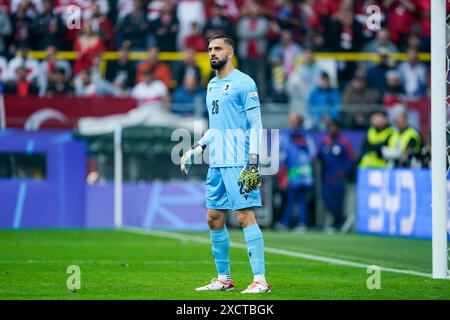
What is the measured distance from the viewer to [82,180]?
75.4ft

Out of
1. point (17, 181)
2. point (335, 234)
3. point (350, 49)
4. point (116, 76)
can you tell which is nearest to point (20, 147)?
point (17, 181)

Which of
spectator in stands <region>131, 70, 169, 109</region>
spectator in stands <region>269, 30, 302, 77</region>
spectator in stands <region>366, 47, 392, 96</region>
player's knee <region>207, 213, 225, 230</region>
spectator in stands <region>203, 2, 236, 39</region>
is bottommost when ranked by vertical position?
player's knee <region>207, 213, 225, 230</region>

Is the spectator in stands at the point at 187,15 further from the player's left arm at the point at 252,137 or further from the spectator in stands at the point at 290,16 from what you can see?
the player's left arm at the point at 252,137

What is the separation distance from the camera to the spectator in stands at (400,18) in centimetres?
2778

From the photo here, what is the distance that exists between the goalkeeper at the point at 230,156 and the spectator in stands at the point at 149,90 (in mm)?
12878

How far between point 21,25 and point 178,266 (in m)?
12.9

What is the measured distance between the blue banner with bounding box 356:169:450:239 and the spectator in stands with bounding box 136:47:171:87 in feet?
16.4

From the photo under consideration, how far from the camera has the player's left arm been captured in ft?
34.7

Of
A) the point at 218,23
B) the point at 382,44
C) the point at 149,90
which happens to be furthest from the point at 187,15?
the point at 382,44

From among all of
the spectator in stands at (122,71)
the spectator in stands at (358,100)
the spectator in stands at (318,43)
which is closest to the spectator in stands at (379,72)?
the spectator in stands at (358,100)

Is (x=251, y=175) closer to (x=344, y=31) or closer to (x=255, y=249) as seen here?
(x=255, y=249)

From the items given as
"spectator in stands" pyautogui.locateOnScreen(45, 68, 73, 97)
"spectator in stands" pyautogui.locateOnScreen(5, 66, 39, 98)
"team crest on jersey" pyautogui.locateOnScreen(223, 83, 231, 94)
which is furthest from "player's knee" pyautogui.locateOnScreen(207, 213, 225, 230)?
"spectator in stands" pyautogui.locateOnScreen(45, 68, 73, 97)

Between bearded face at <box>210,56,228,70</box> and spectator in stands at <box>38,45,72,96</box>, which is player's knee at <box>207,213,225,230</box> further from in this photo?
spectator in stands at <box>38,45,72,96</box>
